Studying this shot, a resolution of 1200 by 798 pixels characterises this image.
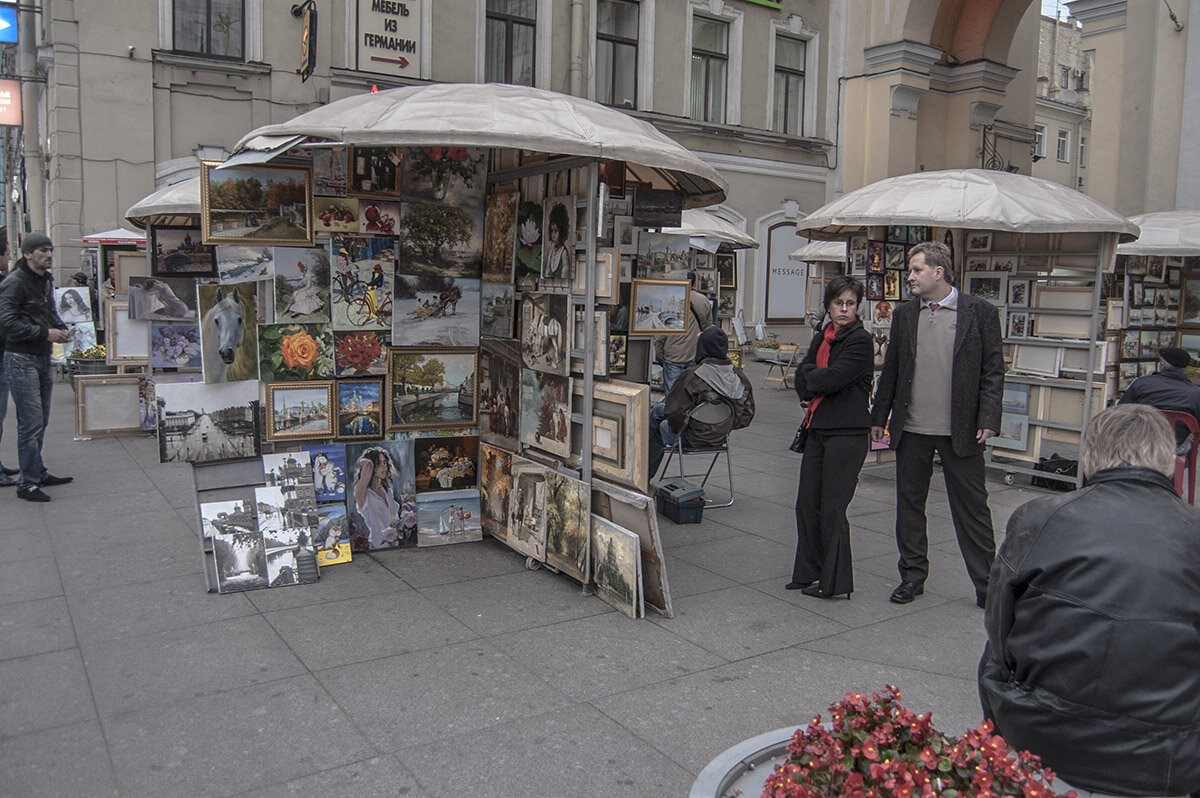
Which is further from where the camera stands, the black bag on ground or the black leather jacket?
the black bag on ground

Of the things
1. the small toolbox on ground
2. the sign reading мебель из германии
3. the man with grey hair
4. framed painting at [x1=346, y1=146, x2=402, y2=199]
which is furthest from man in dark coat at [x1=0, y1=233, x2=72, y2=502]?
the sign reading мебель из германии

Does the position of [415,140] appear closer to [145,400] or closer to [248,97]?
[145,400]

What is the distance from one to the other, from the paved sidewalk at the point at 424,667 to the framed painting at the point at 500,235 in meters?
1.76

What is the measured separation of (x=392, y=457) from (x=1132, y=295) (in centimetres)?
737

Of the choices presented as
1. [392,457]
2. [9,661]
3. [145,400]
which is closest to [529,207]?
[392,457]

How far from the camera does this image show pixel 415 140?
4441mm

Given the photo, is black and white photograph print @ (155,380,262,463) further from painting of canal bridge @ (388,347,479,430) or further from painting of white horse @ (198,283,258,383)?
painting of canal bridge @ (388,347,479,430)

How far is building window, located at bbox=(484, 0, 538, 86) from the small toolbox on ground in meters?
11.9

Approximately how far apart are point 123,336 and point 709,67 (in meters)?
13.6

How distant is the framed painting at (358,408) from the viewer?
570 centimetres

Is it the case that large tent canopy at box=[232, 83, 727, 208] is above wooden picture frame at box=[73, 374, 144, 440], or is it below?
above

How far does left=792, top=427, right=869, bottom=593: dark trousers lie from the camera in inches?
204

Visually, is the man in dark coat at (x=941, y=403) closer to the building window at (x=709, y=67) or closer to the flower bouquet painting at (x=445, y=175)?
the flower bouquet painting at (x=445, y=175)

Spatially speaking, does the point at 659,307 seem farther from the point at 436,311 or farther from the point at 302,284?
the point at 302,284
